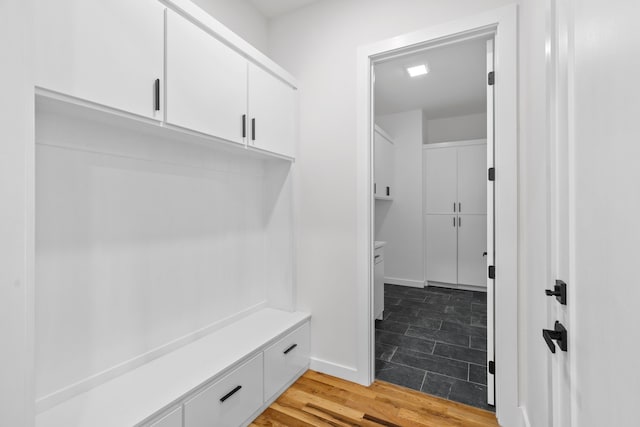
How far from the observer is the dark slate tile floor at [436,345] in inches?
86.2

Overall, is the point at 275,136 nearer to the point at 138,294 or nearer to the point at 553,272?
the point at 138,294

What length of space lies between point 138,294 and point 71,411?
532 millimetres

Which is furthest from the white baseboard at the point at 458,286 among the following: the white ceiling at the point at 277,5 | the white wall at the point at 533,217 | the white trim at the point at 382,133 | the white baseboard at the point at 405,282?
the white ceiling at the point at 277,5

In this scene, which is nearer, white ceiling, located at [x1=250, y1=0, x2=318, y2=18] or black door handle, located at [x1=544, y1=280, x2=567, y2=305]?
black door handle, located at [x1=544, y1=280, x2=567, y2=305]

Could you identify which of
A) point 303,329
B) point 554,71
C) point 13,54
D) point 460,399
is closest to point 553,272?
point 554,71

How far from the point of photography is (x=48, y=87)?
3.39ft

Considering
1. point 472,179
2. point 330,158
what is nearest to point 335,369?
point 330,158

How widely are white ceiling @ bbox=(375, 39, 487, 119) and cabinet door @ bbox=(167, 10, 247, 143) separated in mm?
1611

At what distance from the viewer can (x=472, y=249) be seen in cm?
466

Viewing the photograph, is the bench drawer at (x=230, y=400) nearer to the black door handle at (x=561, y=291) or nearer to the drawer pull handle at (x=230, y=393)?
the drawer pull handle at (x=230, y=393)

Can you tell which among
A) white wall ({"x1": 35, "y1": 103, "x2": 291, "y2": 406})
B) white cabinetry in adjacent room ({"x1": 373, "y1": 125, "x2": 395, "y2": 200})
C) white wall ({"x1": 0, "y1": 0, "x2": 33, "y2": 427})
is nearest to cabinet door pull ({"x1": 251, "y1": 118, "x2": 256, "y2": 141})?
white wall ({"x1": 35, "y1": 103, "x2": 291, "y2": 406})

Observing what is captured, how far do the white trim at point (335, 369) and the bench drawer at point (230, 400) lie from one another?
60cm

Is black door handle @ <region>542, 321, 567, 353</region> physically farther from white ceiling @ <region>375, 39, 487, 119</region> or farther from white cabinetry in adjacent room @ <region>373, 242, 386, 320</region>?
white ceiling @ <region>375, 39, 487, 119</region>

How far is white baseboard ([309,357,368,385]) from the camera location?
221 cm
